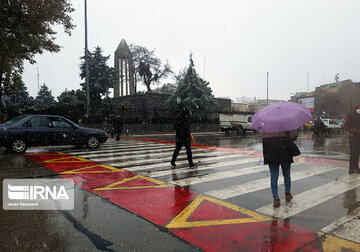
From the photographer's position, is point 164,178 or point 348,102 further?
point 348,102

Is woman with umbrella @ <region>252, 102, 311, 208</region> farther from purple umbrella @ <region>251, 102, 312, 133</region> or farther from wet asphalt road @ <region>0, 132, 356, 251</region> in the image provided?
wet asphalt road @ <region>0, 132, 356, 251</region>

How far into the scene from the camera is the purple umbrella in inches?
155

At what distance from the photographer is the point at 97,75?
35250mm

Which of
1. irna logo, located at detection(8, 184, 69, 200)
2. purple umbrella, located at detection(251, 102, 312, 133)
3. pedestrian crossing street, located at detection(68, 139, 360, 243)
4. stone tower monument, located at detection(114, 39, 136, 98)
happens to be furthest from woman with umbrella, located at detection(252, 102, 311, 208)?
stone tower monument, located at detection(114, 39, 136, 98)

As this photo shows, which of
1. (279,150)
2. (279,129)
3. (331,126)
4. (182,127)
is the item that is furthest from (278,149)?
(331,126)

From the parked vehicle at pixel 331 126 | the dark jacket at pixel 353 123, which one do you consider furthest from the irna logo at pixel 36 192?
the parked vehicle at pixel 331 126

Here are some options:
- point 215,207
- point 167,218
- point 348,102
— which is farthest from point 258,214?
point 348,102

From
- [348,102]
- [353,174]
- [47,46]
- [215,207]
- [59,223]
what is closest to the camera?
[59,223]

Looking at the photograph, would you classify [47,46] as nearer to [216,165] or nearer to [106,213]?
[216,165]

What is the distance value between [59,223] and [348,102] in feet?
239

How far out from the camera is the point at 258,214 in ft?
12.8

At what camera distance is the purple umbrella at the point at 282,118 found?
12.9ft

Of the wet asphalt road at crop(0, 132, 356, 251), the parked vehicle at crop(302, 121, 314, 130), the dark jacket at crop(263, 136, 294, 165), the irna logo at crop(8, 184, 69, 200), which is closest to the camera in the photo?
the wet asphalt road at crop(0, 132, 356, 251)

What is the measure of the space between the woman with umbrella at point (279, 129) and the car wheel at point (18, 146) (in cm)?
947
